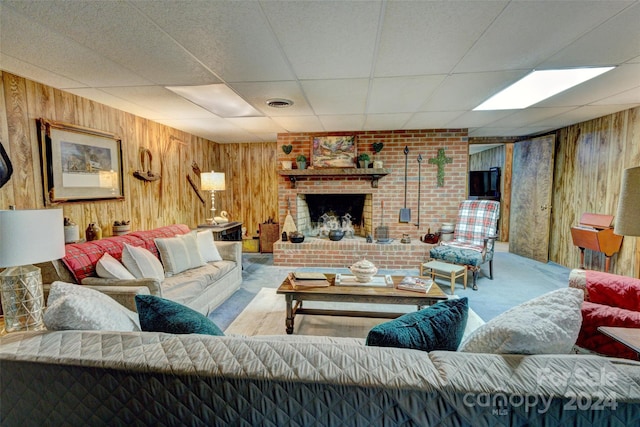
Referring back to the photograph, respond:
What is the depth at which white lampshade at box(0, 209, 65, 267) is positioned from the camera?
130 cm

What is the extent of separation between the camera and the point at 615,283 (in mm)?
1885

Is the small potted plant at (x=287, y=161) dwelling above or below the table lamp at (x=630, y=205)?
above

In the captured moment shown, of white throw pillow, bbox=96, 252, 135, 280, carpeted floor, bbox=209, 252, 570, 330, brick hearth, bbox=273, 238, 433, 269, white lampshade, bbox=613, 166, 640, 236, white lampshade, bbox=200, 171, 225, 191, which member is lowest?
carpeted floor, bbox=209, 252, 570, 330

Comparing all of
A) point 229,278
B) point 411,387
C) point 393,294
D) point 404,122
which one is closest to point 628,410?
point 411,387

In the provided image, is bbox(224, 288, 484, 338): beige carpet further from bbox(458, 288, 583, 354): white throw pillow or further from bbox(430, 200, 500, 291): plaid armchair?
bbox(458, 288, 583, 354): white throw pillow

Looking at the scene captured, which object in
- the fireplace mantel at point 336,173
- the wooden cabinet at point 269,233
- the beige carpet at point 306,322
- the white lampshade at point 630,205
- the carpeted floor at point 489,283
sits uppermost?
the fireplace mantel at point 336,173

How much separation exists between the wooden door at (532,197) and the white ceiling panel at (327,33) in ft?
13.6

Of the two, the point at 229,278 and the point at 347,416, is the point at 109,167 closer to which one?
the point at 229,278

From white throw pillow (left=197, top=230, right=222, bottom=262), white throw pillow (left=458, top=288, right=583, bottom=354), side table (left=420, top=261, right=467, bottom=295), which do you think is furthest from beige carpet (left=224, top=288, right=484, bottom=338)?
white throw pillow (left=458, top=288, right=583, bottom=354)

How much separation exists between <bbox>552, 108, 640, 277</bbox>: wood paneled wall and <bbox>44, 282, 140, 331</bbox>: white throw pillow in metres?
4.95

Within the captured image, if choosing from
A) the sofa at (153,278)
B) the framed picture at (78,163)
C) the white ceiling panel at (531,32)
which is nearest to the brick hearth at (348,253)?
the sofa at (153,278)

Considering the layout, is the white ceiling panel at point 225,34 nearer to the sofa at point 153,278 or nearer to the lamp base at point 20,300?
the lamp base at point 20,300

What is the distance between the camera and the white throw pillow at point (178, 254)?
2.79 m

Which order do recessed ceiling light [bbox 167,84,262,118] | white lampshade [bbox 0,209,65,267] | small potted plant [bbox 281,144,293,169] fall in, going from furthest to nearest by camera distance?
small potted plant [bbox 281,144,293,169] < recessed ceiling light [bbox 167,84,262,118] < white lampshade [bbox 0,209,65,267]
